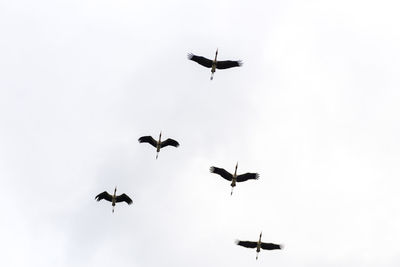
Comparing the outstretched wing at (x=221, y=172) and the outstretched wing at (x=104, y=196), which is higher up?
the outstretched wing at (x=221, y=172)

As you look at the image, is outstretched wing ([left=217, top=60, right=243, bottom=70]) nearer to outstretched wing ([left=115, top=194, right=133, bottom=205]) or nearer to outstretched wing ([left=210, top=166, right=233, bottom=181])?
outstretched wing ([left=210, top=166, right=233, bottom=181])

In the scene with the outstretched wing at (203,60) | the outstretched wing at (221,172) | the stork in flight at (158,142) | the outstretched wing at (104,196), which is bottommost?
the outstretched wing at (104,196)

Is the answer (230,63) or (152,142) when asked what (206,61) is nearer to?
(230,63)

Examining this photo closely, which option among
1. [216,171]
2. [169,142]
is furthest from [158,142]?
A: [216,171]

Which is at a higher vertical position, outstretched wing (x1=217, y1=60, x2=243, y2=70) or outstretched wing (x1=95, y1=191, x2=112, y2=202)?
outstretched wing (x1=217, y1=60, x2=243, y2=70)

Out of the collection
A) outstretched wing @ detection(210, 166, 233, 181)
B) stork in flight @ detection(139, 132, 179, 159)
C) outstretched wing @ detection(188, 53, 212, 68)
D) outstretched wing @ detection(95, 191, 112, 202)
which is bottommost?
outstretched wing @ detection(95, 191, 112, 202)

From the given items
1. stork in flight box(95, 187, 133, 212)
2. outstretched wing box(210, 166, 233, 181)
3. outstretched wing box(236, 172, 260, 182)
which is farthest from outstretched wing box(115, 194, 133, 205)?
outstretched wing box(236, 172, 260, 182)

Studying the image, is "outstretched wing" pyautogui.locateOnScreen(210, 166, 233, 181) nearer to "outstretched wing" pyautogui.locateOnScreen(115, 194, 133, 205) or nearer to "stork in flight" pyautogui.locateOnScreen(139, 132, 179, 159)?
"stork in flight" pyautogui.locateOnScreen(139, 132, 179, 159)

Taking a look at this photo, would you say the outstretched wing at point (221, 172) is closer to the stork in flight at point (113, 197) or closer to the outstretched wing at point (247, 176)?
the outstretched wing at point (247, 176)

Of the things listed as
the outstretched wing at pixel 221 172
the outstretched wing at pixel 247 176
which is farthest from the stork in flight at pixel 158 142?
the outstretched wing at pixel 247 176

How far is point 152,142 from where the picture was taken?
121188 mm

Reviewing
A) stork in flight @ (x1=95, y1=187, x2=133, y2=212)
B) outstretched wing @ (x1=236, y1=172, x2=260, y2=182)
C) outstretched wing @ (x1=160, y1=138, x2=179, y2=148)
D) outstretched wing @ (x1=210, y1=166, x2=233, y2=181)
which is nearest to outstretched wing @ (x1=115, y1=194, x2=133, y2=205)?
stork in flight @ (x1=95, y1=187, x2=133, y2=212)

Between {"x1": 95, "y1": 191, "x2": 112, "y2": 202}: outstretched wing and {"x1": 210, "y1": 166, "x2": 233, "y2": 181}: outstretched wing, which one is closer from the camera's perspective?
{"x1": 210, "y1": 166, "x2": 233, "y2": 181}: outstretched wing

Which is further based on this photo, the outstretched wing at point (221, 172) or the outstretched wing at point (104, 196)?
the outstretched wing at point (104, 196)
